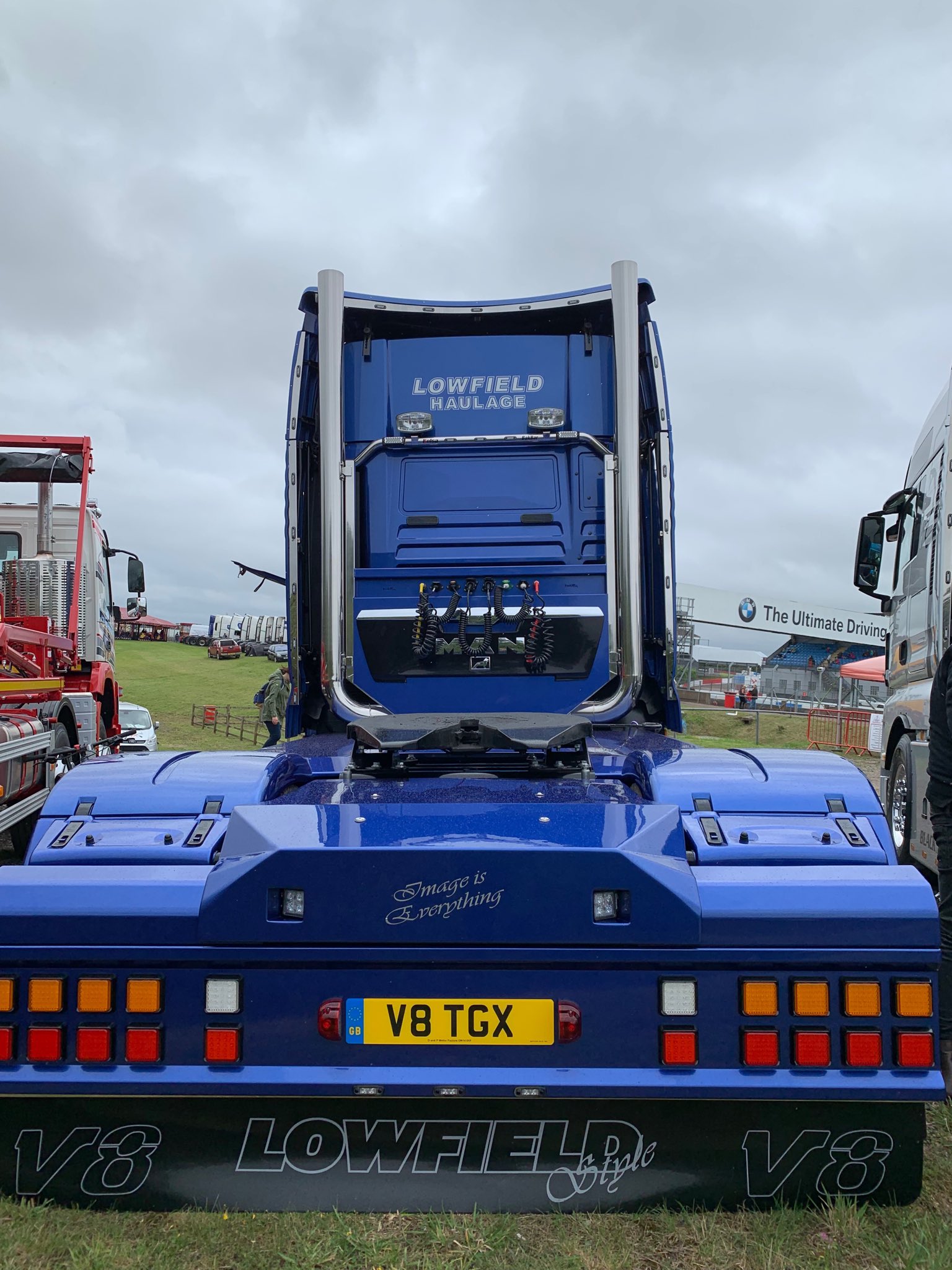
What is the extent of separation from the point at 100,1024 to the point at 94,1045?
51 mm

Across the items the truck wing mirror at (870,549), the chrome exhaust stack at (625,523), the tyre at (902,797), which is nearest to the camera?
the chrome exhaust stack at (625,523)

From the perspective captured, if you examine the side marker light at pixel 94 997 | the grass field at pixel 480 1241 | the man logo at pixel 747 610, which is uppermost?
the man logo at pixel 747 610

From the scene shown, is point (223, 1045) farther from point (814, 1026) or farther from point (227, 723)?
point (227, 723)

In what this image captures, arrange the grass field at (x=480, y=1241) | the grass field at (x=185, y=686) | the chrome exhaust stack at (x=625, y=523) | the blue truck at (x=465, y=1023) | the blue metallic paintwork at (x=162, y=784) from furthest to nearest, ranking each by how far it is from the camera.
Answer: the grass field at (x=185, y=686)
the chrome exhaust stack at (x=625, y=523)
the blue metallic paintwork at (x=162, y=784)
the blue truck at (x=465, y=1023)
the grass field at (x=480, y=1241)

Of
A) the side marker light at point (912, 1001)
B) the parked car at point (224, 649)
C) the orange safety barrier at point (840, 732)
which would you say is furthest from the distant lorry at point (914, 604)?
the parked car at point (224, 649)

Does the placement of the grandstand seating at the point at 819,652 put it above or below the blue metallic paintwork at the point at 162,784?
A: above

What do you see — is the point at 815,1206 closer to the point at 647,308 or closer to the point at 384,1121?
the point at 384,1121

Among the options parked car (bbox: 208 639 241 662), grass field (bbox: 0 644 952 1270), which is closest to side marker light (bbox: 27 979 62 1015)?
grass field (bbox: 0 644 952 1270)

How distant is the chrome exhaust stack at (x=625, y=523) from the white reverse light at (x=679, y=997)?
8.37 ft

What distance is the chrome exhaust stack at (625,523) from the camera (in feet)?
15.8

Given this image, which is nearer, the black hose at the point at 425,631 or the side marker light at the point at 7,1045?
the side marker light at the point at 7,1045

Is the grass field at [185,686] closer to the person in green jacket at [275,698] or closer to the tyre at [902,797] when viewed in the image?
the person in green jacket at [275,698]

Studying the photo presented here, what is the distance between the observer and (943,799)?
3453 millimetres

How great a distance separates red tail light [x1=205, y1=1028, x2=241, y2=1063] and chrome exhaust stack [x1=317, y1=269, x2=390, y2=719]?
2.53 metres
